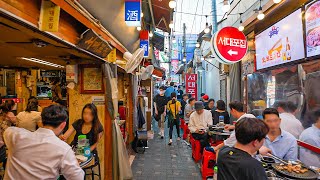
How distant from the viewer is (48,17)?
10.7 feet

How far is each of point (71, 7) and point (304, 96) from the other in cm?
522

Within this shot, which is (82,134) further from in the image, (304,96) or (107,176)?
(304,96)

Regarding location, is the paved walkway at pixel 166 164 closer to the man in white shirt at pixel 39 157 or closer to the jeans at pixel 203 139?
the jeans at pixel 203 139

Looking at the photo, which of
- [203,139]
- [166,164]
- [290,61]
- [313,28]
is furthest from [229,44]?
[166,164]

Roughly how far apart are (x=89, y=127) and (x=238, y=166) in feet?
12.3

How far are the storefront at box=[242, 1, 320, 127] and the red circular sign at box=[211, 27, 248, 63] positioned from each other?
3.07 feet

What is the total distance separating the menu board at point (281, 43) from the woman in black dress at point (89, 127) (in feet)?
16.2

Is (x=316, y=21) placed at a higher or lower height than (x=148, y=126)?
higher

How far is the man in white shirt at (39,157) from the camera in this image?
274cm

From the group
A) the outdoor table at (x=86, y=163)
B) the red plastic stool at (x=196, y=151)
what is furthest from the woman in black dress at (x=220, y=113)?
the outdoor table at (x=86, y=163)

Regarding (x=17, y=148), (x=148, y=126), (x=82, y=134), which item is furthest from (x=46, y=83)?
(x=17, y=148)

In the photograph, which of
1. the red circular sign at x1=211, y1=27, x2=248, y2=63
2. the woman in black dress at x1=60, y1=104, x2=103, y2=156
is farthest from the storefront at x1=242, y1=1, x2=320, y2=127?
the woman in black dress at x1=60, y1=104, x2=103, y2=156

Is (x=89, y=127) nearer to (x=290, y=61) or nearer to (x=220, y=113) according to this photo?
(x=220, y=113)

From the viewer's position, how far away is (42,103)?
12.2 m
